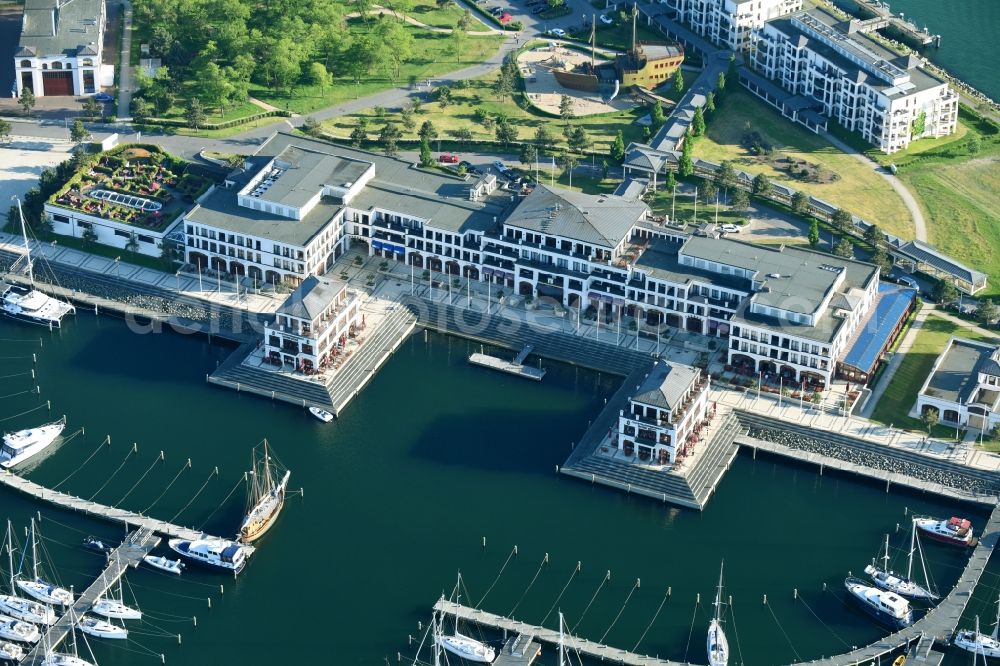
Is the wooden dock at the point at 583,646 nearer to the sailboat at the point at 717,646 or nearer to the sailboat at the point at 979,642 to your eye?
the sailboat at the point at 717,646

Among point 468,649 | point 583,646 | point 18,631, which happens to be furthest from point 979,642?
point 18,631

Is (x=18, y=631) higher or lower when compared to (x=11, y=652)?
higher

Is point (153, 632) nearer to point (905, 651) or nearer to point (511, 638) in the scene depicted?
point (511, 638)

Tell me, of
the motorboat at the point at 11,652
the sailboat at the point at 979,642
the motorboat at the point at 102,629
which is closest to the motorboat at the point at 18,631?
the motorboat at the point at 11,652

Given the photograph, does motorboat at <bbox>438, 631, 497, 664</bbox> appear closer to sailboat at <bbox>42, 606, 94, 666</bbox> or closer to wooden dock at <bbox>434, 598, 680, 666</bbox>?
wooden dock at <bbox>434, 598, 680, 666</bbox>

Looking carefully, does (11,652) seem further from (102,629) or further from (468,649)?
(468,649)

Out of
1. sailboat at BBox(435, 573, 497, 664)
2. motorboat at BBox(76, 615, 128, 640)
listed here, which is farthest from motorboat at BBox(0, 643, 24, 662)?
sailboat at BBox(435, 573, 497, 664)
